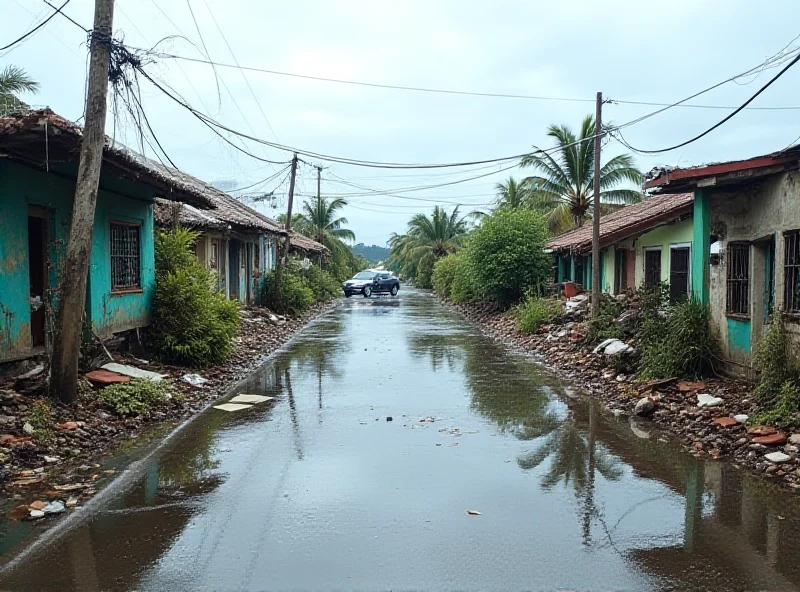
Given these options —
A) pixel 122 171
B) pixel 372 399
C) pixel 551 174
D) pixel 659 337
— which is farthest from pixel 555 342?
pixel 551 174

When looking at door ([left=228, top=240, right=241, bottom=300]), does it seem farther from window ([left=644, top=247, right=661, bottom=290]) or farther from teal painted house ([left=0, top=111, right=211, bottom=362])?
window ([left=644, top=247, right=661, bottom=290])

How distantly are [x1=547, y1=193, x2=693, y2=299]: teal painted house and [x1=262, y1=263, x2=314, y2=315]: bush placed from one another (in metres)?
9.56

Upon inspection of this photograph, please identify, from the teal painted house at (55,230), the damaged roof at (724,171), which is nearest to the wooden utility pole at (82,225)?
the teal painted house at (55,230)

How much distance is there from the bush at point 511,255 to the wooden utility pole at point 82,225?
17720 mm

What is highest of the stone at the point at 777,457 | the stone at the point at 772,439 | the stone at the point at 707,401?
the stone at the point at 707,401

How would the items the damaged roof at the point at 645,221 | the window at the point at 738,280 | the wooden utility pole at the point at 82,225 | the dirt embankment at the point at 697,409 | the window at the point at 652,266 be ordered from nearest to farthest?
the dirt embankment at the point at 697,409 < the wooden utility pole at the point at 82,225 < the window at the point at 738,280 < the damaged roof at the point at 645,221 < the window at the point at 652,266

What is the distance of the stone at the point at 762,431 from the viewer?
24.3 feet

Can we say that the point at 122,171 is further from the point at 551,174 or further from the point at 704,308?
the point at 551,174

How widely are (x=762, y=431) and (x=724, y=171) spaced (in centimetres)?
372

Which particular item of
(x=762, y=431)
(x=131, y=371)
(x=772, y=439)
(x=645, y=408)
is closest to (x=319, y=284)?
(x=131, y=371)

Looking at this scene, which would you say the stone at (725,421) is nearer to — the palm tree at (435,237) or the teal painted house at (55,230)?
the teal painted house at (55,230)

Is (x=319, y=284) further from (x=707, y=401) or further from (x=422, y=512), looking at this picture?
(x=422, y=512)

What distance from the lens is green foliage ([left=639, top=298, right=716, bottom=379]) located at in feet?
34.5

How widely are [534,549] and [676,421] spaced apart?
4.67 m
